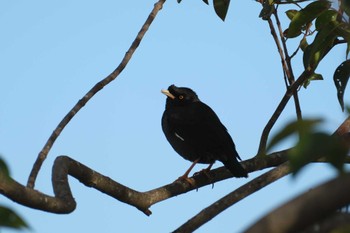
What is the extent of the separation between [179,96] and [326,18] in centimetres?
407

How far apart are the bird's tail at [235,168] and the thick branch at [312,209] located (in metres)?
4.34

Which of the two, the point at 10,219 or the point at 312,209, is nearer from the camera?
the point at 312,209

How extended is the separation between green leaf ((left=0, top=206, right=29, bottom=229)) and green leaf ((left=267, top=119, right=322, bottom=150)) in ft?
2.05

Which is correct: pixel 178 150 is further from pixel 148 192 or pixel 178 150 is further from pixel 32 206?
pixel 32 206

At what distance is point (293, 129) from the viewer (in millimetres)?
1572

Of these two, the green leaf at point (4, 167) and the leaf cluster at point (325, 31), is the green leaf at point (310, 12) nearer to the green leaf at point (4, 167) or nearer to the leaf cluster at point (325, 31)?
the leaf cluster at point (325, 31)

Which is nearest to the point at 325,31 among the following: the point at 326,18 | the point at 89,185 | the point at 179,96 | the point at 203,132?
the point at 326,18

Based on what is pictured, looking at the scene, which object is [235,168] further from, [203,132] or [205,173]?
[203,132]

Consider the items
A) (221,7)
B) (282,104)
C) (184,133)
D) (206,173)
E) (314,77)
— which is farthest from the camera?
(184,133)

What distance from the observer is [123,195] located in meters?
4.20

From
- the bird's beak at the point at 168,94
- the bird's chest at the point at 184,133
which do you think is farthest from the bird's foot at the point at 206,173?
the bird's beak at the point at 168,94

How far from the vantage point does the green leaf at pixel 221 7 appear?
5172 mm

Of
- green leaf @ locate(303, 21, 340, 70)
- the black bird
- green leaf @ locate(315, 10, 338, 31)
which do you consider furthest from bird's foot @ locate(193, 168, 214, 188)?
green leaf @ locate(315, 10, 338, 31)

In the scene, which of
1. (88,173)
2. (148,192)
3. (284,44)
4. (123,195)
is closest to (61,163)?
(88,173)
